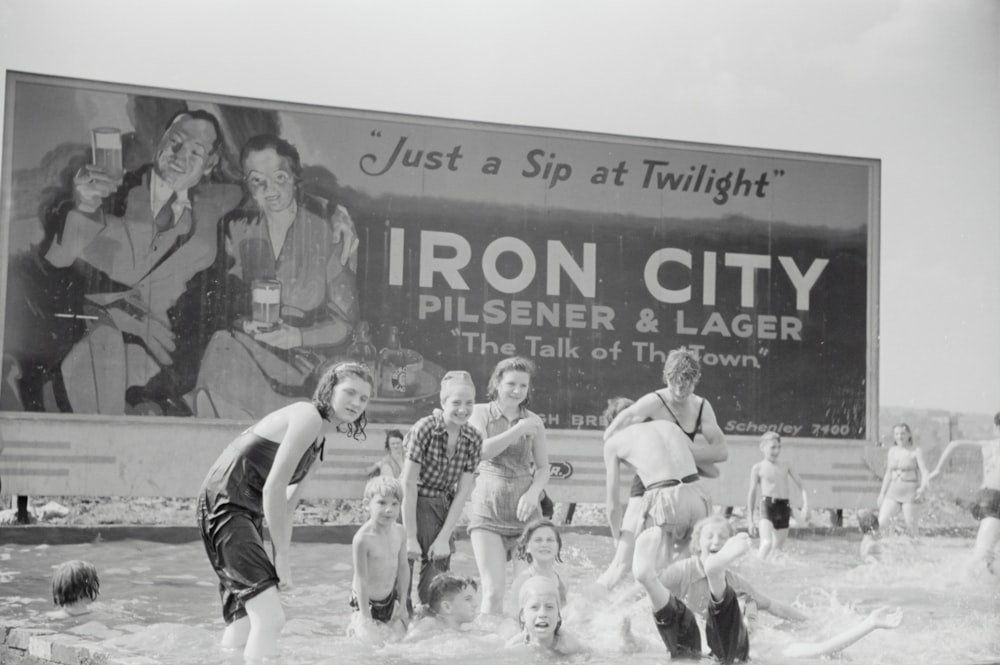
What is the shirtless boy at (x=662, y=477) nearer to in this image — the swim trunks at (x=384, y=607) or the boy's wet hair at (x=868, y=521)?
the swim trunks at (x=384, y=607)

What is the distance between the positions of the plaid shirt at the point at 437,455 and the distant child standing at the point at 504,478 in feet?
0.37

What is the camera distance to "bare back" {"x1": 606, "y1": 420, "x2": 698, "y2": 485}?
5059 mm

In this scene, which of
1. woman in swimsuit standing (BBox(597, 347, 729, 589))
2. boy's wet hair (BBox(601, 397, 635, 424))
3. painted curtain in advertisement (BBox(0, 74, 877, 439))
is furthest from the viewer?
boy's wet hair (BBox(601, 397, 635, 424))

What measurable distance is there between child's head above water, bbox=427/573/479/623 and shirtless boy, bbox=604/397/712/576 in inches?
32.1

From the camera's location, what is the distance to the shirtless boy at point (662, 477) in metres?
4.96

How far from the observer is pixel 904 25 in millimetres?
6602

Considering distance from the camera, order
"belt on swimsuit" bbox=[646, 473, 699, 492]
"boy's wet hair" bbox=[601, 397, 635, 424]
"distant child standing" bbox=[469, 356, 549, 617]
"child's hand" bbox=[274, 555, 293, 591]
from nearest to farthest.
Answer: "child's hand" bbox=[274, 555, 293, 591] < "distant child standing" bbox=[469, 356, 549, 617] < "belt on swimsuit" bbox=[646, 473, 699, 492] < "boy's wet hair" bbox=[601, 397, 635, 424]

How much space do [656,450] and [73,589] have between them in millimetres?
2552

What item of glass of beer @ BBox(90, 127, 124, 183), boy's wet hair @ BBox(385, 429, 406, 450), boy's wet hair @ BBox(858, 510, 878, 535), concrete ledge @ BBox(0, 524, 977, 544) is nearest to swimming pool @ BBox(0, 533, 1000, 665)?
concrete ledge @ BBox(0, 524, 977, 544)

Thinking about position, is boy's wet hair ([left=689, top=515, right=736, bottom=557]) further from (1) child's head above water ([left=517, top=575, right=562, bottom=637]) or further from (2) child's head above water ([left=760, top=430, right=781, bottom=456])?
(2) child's head above water ([left=760, top=430, right=781, bottom=456])

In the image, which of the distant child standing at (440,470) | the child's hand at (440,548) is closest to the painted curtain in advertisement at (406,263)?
the distant child standing at (440,470)

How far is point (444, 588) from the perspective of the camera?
15.0ft

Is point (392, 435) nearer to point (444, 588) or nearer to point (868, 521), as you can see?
point (444, 588)

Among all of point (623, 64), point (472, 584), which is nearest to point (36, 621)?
point (472, 584)
